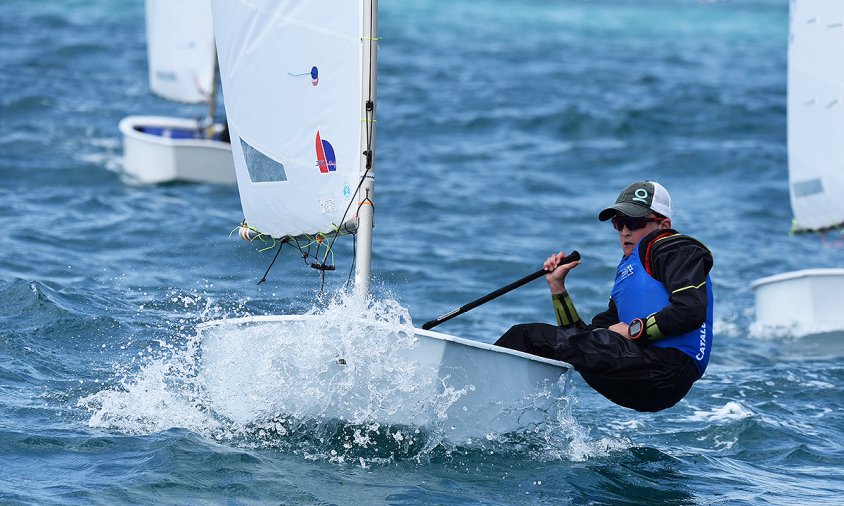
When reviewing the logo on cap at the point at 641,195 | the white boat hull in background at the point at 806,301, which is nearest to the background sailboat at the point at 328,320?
the logo on cap at the point at 641,195

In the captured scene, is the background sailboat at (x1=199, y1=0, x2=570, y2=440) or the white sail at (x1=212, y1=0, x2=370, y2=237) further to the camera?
the white sail at (x1=212, y1=0, x2=370, y2=237)

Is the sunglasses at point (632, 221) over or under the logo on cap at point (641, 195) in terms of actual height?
under

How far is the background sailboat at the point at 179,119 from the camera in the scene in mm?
12047

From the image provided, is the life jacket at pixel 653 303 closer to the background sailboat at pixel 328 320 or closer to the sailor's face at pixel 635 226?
the sailor's face at pixel 635 226

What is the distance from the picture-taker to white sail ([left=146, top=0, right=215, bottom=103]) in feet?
46.3

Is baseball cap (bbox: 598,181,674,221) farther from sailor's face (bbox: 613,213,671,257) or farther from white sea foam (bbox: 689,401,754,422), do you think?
white sea foam (bbox: 689,401,754,422)

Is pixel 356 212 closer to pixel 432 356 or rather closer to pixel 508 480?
pixel 432 356

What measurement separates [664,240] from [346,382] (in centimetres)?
141

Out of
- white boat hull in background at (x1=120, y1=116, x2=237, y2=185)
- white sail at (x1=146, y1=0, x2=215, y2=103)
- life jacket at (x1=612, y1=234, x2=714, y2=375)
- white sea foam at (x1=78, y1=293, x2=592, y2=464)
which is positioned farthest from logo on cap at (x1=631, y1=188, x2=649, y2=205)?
white sail at (x1=146, y1=0, x2=215, y2=103)

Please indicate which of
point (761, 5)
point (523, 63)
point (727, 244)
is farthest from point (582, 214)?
point (761, 5)

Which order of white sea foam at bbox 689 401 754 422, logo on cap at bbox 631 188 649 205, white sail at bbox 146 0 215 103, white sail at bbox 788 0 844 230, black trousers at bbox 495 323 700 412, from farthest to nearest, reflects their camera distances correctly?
white sail at bbox 146 0 215 103 < white sail at bbox 788 0 844 230 < white sea foam at bbox 689 401 754 422 < logo on cap at bbox 631 188 649 205 < black trousers at bbox 495 323 700 412

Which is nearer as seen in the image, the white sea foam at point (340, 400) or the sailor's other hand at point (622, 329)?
the white sea foam at point (340, 400)

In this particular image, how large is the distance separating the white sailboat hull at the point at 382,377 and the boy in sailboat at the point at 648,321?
16 centimetres

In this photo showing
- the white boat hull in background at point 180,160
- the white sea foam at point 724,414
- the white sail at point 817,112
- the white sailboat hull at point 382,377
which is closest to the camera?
the white sailboat hull at point 382,377
